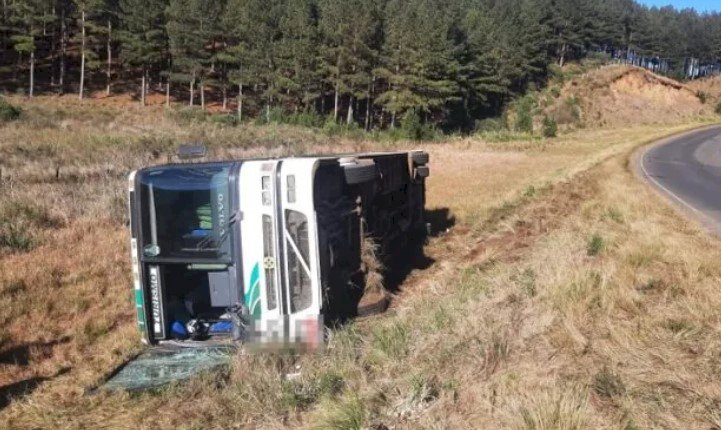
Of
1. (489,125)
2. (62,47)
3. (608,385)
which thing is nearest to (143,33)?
(62,47)

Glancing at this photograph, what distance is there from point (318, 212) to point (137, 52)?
2277 inches

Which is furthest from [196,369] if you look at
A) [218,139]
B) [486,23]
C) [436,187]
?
[486,23]

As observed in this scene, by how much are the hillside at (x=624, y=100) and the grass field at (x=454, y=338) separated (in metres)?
61.9

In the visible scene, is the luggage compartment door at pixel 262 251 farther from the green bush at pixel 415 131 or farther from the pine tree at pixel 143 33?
the pine tree at pixel 143 33

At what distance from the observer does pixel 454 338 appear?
212 inches

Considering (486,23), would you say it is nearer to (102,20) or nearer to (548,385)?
(102,20)

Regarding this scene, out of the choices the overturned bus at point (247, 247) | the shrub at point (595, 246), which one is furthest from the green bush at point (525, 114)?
the overturned bus at point (247, 247)

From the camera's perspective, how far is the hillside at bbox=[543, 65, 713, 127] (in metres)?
71.3

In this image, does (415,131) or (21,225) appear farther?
(415,131)

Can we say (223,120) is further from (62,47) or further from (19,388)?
(19,388)

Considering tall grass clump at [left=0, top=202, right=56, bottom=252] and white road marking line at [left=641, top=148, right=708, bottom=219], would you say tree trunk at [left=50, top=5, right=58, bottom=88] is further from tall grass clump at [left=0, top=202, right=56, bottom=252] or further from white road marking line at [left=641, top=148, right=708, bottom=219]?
white road marking line at [left=641, top=148, right=708, bottom=219]

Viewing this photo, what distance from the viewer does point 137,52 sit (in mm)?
58594

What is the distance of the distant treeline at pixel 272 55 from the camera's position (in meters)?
56.8

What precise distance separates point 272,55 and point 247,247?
53.1 m
